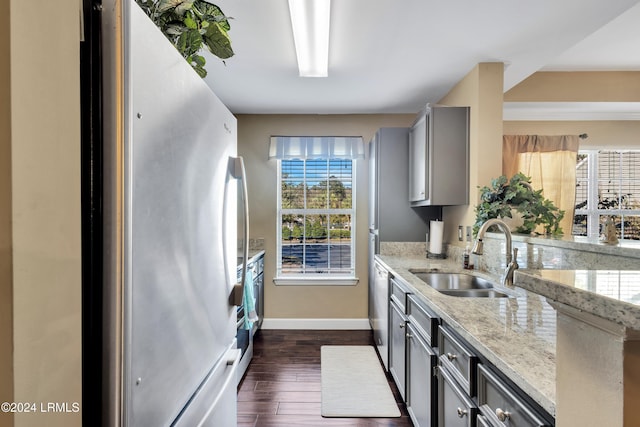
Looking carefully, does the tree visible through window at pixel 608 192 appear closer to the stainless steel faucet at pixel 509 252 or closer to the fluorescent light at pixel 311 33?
the stainless steel faucet at pixel 509 252

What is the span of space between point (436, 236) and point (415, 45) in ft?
5.58

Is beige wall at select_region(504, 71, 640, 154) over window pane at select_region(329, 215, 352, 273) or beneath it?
over

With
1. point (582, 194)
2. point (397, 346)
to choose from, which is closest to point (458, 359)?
point (397, 346)

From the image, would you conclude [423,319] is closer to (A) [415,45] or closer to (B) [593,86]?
(A) [415,45]

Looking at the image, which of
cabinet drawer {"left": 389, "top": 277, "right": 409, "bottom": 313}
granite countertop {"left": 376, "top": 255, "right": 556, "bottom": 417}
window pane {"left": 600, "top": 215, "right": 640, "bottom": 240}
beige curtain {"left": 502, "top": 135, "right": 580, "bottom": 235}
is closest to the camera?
granite countertop {"left": 376, "top": 255, "right": 556, "bottom": 417}

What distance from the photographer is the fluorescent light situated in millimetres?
1796

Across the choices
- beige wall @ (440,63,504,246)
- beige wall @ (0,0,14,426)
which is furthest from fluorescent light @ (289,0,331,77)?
beige wall @ (0,0,14,426)

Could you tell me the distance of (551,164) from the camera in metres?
3.83

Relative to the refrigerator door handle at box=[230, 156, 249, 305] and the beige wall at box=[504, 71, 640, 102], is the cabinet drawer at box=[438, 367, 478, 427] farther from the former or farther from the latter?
the beige wall at box=[504, 71, 640, 102]

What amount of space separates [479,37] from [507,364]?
2127 millimetres

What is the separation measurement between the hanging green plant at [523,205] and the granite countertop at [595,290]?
1902mm

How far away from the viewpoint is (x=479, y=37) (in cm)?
218

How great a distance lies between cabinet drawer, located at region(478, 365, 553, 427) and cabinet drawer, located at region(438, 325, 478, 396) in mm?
45

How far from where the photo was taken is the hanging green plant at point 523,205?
7.14 ft
